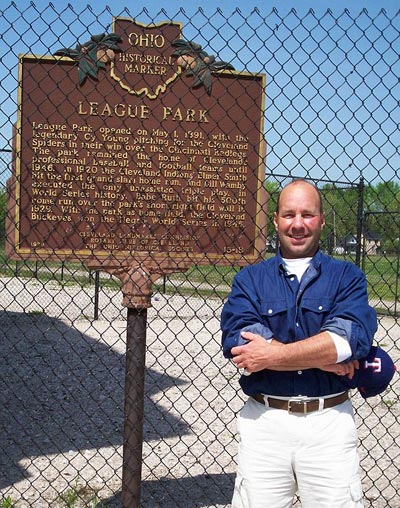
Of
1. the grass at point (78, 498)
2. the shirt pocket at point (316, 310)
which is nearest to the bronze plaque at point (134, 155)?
the shirt pocket at point (316, 310)

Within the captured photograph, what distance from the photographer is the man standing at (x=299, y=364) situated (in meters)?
2.82

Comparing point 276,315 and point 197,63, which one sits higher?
point 197,63

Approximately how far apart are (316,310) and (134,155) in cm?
160

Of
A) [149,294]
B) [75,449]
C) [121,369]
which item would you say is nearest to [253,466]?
[149,294]

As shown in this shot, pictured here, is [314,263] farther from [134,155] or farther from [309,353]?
[134,155]

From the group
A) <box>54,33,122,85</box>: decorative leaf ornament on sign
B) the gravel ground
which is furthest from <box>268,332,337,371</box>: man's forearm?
the gravel ground

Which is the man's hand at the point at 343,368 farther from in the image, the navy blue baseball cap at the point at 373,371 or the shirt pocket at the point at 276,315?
the shirt pocket at the point at 276,315

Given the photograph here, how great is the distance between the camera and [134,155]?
3969 mm

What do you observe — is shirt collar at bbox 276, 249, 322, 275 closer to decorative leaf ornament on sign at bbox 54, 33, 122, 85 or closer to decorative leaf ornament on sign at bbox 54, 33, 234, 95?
decorative leaf ornament on sign at bbox 54, 33, 234, 95

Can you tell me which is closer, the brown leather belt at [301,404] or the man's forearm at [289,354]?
the man's forearm at [289,354]

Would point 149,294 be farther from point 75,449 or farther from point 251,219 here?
point 75,449

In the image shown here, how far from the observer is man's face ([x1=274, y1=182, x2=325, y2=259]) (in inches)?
118

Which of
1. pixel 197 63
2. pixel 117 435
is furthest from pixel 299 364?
pixel 117 435

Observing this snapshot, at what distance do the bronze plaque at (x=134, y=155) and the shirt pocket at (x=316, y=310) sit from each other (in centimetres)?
120
